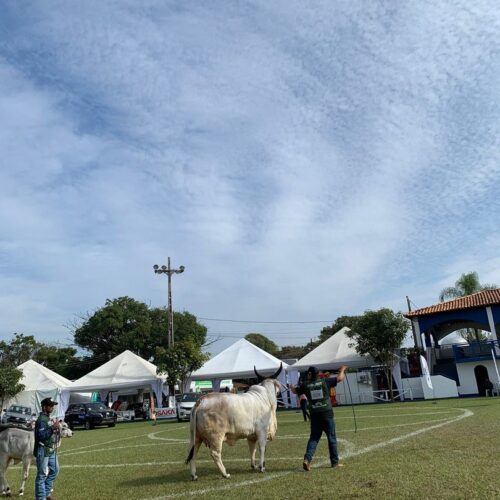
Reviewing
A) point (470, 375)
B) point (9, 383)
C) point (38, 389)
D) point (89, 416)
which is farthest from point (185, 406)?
point (470, 375)

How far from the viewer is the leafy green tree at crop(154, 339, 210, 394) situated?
39.5 m

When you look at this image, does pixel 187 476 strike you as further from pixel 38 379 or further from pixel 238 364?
pixel 38 379

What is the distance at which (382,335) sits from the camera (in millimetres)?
35469

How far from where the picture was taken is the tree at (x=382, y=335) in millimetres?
35562

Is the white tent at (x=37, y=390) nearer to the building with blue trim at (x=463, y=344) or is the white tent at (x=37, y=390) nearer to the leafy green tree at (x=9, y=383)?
the leafy green tree at (x=9, y=383)

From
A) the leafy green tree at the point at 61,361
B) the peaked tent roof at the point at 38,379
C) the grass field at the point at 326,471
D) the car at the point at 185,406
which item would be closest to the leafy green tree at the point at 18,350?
the leafy green tree at the point at 61,361

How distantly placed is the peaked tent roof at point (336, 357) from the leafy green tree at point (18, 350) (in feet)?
132

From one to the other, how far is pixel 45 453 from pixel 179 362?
32.2m

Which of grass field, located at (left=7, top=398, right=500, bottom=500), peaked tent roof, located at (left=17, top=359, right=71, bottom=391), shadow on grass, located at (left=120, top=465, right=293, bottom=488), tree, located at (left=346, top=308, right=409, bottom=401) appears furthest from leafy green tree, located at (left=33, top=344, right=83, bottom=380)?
shadow on grass, located at (left=120, top=465, right=293, bottom=488)

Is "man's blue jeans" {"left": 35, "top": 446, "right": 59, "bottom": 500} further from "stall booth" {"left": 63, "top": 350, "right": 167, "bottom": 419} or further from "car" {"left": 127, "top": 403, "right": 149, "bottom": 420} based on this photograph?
"car" {"left": 127, "top": 403, "right": 149, "bottom": 420}

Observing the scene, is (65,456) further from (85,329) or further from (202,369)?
(85,329)

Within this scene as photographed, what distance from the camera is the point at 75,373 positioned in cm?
6756

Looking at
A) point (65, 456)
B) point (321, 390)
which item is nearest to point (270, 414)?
point (321, 390)

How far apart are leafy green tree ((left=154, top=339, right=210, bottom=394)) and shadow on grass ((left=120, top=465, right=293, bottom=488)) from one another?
98.1ft
